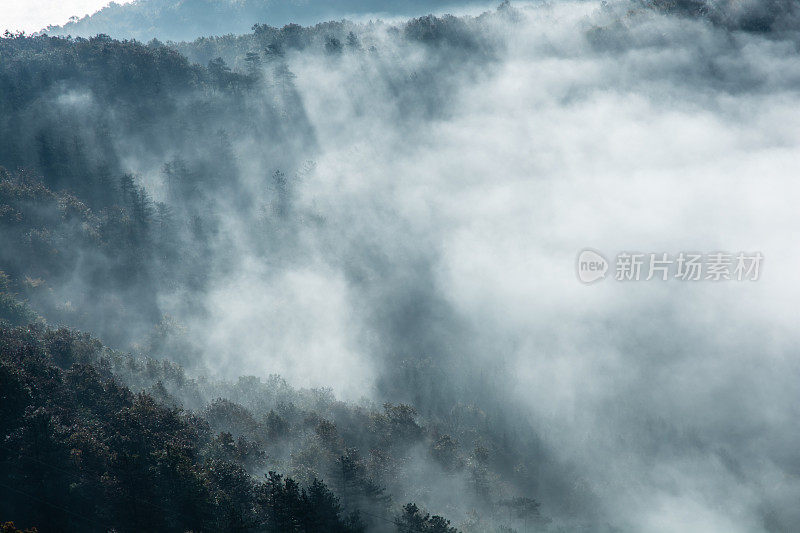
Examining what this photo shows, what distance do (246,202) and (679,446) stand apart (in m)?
166

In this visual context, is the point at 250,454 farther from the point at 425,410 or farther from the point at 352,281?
the point at 352,281

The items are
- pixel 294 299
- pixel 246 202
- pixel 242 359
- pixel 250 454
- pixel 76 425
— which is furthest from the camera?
pixel 246 202

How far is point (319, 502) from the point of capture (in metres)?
57.3

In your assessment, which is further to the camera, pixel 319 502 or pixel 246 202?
pixel 246 202

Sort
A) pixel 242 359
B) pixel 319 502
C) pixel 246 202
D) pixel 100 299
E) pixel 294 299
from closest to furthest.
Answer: pixel 319 502 < pixel 100 299 < pixel 242 359 < pixel 294 299 < pixel 246 202

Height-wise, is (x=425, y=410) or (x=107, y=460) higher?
(x=425, y=410)

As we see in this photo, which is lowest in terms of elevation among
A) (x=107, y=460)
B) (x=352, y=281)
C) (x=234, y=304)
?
(x=107, y=460)

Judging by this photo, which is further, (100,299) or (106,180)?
(106,180)

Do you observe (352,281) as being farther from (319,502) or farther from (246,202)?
(319,502)

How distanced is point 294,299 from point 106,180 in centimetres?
6390

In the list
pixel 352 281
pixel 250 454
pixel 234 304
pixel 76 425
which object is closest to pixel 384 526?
pixel 250 454

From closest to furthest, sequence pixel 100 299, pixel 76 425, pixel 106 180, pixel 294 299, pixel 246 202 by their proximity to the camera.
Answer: pixel 76 425
pixel 100 299
pixel 106 180
pixel 294 299
pixel 246 202

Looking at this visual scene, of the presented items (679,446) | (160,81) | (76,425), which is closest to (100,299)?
(76,425)

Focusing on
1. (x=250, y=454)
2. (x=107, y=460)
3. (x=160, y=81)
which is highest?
(x=160, y=81)
